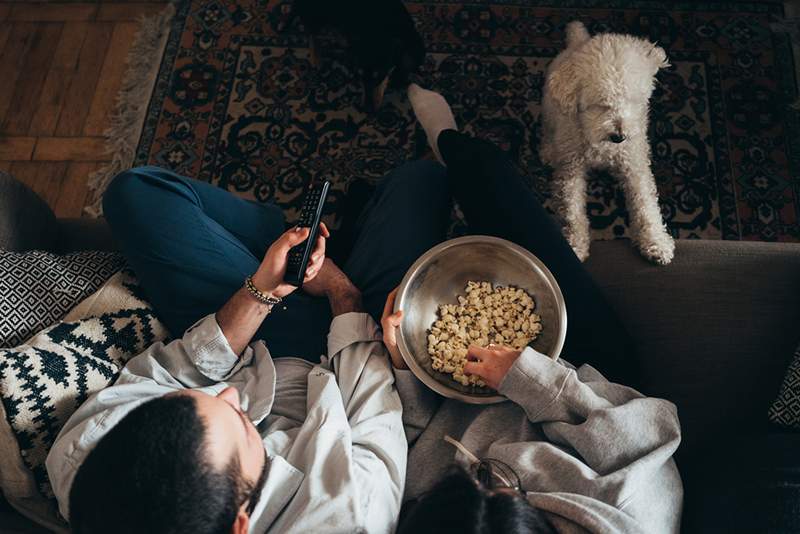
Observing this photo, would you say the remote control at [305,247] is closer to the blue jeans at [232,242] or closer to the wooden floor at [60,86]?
the blue jeans at [232,242]

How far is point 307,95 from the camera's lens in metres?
1.76

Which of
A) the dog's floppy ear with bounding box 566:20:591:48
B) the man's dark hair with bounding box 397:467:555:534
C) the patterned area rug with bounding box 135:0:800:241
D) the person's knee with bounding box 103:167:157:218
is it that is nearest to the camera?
the man's dark hair with bounding box 397:467:555:534

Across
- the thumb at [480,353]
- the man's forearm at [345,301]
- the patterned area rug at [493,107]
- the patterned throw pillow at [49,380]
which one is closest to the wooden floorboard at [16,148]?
the patterned area rug at [493,107]

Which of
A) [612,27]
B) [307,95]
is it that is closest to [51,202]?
[307,95]

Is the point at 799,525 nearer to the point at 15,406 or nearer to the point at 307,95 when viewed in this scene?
the point at 15,406

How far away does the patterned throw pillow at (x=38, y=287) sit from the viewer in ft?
3.18

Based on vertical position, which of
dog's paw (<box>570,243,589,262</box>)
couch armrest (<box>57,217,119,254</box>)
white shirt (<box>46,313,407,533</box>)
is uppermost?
couch armrest (<box>57,217,119,254</box>)

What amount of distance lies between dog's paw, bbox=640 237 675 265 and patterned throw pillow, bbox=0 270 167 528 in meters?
1.02

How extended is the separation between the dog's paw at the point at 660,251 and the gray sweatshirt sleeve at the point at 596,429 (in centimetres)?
32

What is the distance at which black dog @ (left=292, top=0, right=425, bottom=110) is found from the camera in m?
1.50

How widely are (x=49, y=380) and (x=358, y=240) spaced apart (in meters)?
0.67

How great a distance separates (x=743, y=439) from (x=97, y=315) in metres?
1.13

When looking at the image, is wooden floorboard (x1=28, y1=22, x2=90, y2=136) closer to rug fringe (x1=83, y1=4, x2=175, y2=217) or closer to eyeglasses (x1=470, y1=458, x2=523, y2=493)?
rug fringe (x1=83, y1=4, x2=175, y2=217)

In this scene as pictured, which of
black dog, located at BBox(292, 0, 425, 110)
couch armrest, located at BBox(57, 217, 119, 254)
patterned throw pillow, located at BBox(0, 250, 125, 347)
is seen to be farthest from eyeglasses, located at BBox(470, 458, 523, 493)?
black dog, located at BBox(292, 0, 425, 110)
